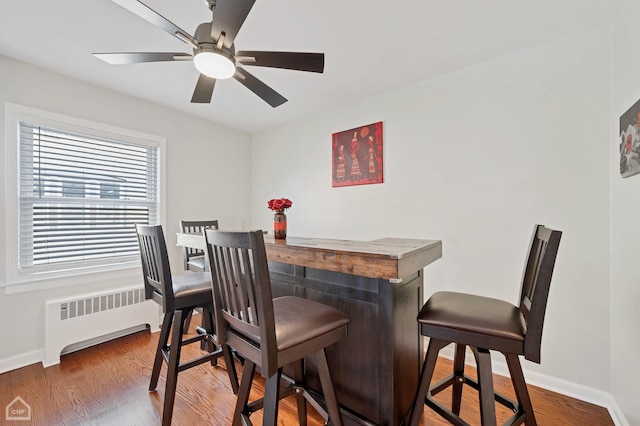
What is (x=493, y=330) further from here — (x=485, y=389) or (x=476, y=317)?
(x=485, y=389)

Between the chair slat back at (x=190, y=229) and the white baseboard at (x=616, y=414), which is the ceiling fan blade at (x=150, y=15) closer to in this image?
the chair slat back at (x=190, y=229)

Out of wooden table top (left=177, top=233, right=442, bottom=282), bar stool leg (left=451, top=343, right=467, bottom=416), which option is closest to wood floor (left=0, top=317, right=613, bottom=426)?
bar stool leg (left=451, top=343, right=467, bottom=416)

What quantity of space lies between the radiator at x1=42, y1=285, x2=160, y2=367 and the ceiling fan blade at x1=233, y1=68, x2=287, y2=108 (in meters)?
2.37

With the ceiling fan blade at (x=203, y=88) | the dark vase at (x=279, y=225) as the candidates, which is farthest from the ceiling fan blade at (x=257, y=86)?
the dark vase at (x=279, y=225)

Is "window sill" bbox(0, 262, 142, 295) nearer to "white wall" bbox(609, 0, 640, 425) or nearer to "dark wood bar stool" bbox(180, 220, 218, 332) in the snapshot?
"dark wood bar stool" bbox(180, 220, 218, 332)

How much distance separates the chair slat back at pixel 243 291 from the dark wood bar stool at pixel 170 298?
546 mm

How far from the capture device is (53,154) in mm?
2510

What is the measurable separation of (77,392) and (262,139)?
11.1 ft

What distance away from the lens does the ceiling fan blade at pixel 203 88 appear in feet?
5.98

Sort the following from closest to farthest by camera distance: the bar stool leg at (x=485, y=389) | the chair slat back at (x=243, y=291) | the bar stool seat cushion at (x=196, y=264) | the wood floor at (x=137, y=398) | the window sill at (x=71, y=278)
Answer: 1. the chair slat back at (x=243, y=291)
2. the bar stool leg at (x=485, y=389)
3. the wood floor at (x=137, y=398)
4. the window sill at (x=71, y=278)
5. the bar stool seat cushion at (x=196, y=264)

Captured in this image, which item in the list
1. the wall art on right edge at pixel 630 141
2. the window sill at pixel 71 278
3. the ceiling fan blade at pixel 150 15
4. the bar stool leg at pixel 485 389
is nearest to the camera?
the bar stool leg at pixel 485 389

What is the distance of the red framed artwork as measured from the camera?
290 centimetres

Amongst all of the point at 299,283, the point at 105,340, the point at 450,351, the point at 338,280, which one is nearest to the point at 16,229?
the point at 105,340

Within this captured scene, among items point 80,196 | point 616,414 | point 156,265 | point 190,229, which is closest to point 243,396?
point 156,265
